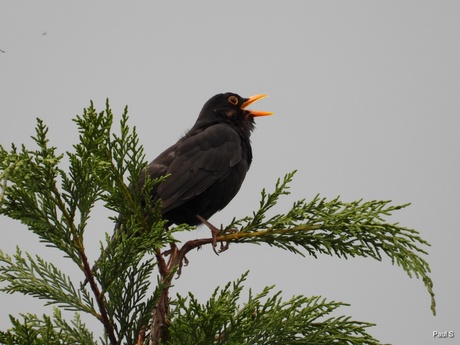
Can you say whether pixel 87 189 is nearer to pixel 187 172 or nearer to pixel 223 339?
pixel 223 339

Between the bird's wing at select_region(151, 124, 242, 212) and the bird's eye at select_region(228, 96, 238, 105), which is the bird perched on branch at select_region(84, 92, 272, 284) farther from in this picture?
the bird's eye at select_region(228, 96, 238, 105)

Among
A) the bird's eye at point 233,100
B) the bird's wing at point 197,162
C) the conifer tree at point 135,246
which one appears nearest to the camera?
the conifer tree at point 135,246

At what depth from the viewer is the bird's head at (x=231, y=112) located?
5.69 meters

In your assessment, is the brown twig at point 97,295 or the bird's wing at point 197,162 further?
the bird's wing at point 197,162

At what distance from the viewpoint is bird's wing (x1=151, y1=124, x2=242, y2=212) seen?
4.00 meters

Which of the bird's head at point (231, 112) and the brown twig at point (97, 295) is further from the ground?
the bird's head at point (231, 112)

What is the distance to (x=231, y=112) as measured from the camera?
580 cm

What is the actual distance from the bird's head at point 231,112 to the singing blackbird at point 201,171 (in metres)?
0.34

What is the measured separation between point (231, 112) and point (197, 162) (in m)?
1.52

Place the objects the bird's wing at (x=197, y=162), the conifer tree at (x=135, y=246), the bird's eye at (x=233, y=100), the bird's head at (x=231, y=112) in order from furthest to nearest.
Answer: the bird's eye at (x=233, y=100), the bird's head at (x=231, y=112), the bird's wing at (x=197, y=162), the conifer tree at (x=135, y=246)

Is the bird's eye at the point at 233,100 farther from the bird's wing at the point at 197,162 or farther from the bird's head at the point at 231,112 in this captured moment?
the bird's wing at the point at 197,162

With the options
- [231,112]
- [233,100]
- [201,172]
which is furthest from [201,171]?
[233,100]

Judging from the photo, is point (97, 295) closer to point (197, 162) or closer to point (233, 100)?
point (197, 162)

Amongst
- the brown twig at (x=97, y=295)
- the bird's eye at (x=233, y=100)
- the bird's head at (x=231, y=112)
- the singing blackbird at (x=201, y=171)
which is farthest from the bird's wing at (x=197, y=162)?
the brown twig at (x=97, y=295)
